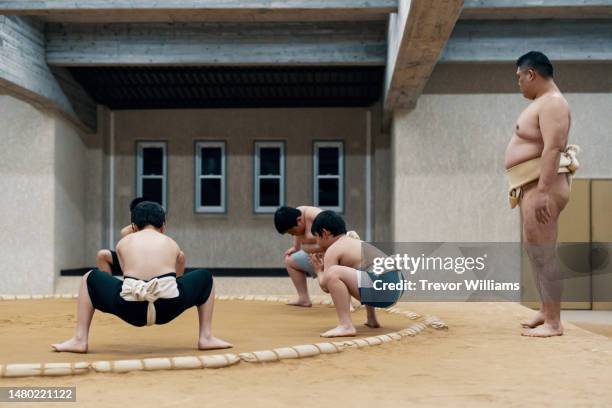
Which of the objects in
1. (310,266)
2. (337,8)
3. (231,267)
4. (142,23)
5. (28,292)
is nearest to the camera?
(310,266)

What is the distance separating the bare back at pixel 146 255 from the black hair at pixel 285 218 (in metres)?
1.43

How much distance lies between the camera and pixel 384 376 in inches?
94.8

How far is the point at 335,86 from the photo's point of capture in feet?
26.3

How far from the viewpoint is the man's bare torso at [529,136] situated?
11.1ft

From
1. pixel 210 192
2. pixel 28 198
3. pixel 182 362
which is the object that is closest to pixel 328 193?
pixel 210 192

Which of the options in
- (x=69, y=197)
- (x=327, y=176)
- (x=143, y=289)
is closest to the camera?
(x=143, y=289)

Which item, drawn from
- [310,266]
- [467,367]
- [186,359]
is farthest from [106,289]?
[310,266]

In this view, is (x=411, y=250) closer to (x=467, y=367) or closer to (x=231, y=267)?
(x=231, y=267)

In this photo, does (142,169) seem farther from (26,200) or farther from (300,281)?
(300,281)

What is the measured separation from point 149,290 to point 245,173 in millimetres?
5999

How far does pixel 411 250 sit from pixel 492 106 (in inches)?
62.7

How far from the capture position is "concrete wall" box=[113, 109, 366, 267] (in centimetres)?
855

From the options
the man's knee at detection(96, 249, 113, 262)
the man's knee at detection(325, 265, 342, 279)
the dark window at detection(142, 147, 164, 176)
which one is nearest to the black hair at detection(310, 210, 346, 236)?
the man's knee at detection(325, 265, 342, 279)

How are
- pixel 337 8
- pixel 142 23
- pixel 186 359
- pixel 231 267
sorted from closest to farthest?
pixel 186 359, pixel 337 8, pixel 142 23, pixel 231 267
